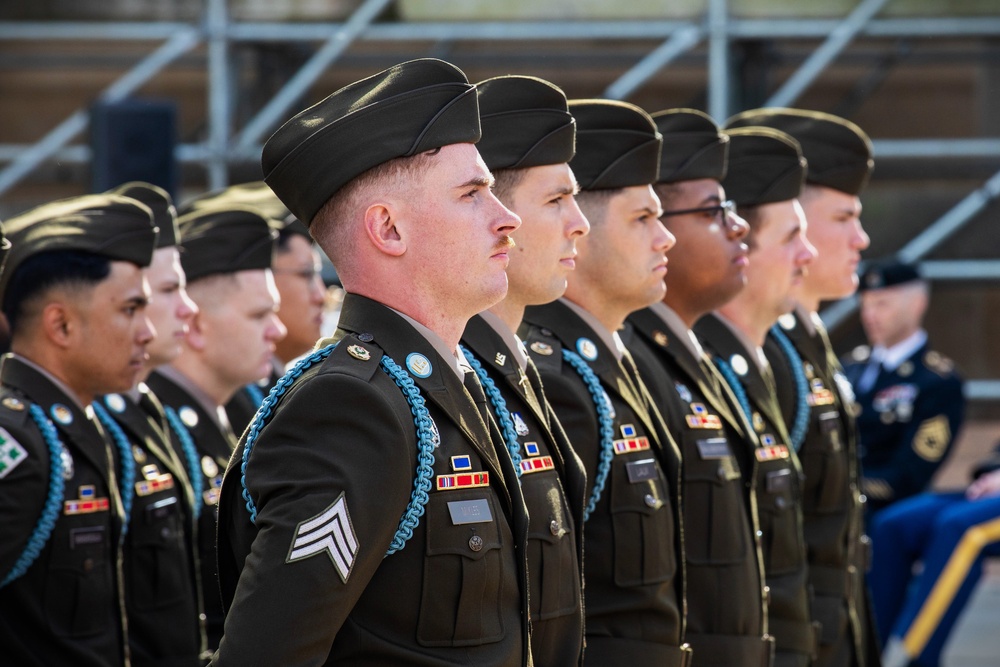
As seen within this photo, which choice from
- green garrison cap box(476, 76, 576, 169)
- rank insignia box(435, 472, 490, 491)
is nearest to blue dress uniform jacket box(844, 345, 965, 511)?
green garrison cap box(476, 76, 576, 169)

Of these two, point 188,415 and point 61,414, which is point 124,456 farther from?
point 188,415

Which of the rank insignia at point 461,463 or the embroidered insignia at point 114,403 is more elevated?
the embroidered insignia at point 114,403

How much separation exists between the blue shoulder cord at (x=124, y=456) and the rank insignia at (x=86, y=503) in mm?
121

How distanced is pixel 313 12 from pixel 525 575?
233 inches

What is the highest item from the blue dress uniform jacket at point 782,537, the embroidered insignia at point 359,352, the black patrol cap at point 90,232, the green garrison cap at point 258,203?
the green garrison cap at point 258,203

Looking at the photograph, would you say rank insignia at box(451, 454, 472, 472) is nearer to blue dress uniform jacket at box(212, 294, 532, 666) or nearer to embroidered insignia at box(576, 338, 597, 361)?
blue dress uniform jacket at box(212, 294, 532, 666)

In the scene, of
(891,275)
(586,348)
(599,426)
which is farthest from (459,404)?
(891,275)

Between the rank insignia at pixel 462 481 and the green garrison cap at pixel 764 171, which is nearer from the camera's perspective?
the rank insignia at pixel 462 481

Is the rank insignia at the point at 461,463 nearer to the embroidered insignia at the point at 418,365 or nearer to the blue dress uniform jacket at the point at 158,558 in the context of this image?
the embroidered insignia at the point at 418,365

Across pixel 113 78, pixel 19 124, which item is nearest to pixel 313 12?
pixel 113 78

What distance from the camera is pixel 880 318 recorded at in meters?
6.84

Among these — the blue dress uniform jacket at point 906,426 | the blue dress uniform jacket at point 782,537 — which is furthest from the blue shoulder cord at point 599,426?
the blue dress uniform jacket at point 906,426

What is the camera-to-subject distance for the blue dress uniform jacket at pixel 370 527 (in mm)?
1943

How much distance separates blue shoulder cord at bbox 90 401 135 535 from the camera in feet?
11.5
